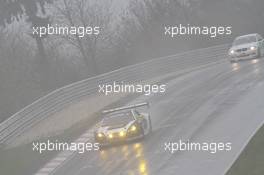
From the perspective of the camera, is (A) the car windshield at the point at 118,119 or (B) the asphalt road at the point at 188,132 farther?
(A) the car windshield at the point at 118,119

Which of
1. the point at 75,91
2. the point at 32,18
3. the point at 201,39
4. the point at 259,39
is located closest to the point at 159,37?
the point at 201,39

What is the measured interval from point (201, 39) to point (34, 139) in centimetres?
2609

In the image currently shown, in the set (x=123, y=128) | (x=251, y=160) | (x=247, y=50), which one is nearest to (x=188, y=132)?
(x=123, y=128)

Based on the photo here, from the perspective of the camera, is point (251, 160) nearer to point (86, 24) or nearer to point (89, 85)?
point (89, 85)

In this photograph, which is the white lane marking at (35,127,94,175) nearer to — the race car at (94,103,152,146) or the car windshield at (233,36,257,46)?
the race car at (94,103,152,146)

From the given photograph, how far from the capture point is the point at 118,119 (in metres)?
22.8

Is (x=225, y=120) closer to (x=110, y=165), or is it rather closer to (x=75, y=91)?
(x=110, y=165)

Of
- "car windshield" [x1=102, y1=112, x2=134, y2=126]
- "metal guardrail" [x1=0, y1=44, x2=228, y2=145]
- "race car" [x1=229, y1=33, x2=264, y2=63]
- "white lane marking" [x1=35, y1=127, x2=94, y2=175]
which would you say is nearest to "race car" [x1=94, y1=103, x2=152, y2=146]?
"car windshield" [x1=102, y1=112, x2=134, y2=126]

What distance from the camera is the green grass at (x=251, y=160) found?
15.0 meters

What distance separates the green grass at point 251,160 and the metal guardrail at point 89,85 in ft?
34.7

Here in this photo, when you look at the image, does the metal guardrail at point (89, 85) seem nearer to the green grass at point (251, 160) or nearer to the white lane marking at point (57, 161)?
the white lane marking at point (57, 161)

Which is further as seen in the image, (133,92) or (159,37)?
(159,37)

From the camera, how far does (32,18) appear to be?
34750mm

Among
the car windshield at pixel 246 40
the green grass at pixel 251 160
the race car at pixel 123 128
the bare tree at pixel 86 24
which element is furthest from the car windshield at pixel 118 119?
the car windshield at pixel 246 40
